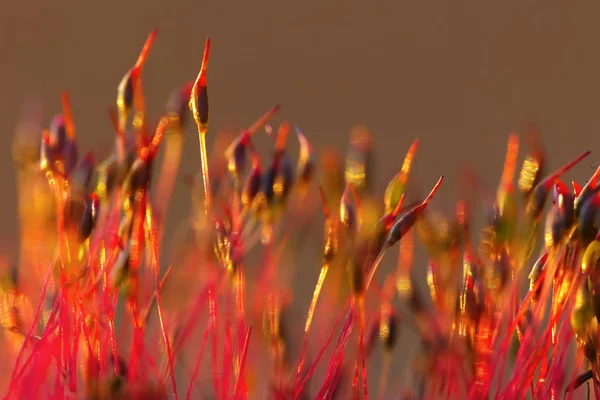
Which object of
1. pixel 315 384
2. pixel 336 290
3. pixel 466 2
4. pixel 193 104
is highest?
pixel 466 2

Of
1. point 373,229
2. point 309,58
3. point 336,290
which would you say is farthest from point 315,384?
point 309,58

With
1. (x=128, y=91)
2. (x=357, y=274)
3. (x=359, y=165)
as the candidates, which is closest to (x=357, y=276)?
(x=357, y=274)

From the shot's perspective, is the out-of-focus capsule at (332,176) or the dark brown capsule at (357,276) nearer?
the dark brown capsule at (357,276)

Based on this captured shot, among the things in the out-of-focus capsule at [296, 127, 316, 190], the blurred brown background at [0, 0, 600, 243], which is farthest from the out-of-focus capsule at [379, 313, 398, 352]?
the blurred brown background at [0, 0, 600, 243]

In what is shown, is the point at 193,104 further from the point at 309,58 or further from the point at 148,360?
the point at 309,58

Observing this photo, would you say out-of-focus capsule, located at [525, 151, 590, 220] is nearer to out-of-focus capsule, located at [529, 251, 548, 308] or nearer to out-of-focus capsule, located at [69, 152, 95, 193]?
out-of-focus capsule, located at [529, 251, 548, 308]

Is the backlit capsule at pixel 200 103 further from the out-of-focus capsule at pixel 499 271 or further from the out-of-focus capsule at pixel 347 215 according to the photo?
the out-of-focus capsule at pixel 499 271

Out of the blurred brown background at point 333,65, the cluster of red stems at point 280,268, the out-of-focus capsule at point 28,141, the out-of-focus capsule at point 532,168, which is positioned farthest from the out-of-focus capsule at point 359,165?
the blurred brown background at point 333,65

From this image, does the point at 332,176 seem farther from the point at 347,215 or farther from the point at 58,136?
the point at 58,136
